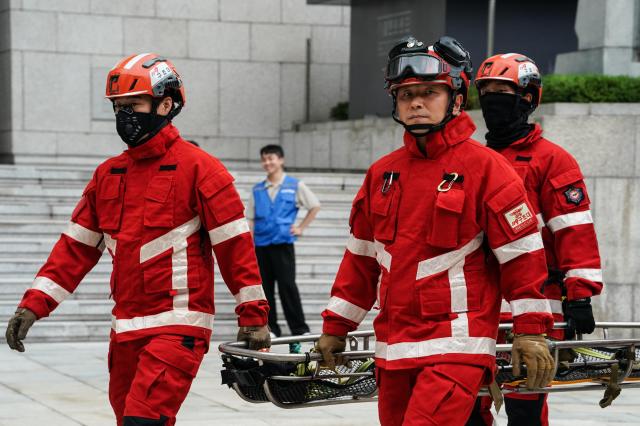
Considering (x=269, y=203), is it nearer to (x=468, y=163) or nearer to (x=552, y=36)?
(x=468, y=163)

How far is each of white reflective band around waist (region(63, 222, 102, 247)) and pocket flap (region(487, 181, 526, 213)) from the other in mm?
2033

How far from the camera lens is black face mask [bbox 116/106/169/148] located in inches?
232

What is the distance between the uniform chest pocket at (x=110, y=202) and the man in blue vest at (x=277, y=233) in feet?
20.0

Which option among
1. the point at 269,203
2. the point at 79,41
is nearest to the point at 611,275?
the point at 269,203

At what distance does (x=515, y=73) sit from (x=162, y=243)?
7.05 ft

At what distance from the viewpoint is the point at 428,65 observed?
515 cm

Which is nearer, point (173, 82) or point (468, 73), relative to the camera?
point (468, 73)

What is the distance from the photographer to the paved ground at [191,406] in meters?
8.48

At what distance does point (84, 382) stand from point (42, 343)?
8.03ft

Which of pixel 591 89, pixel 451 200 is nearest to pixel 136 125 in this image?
pixel 451 200

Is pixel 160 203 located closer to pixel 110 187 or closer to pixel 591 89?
pixel 110 187

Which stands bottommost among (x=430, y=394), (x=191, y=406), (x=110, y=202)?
(x=191, y=406)

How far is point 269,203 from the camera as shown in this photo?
1216 centimetres

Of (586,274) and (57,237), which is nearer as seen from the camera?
(586,274)
